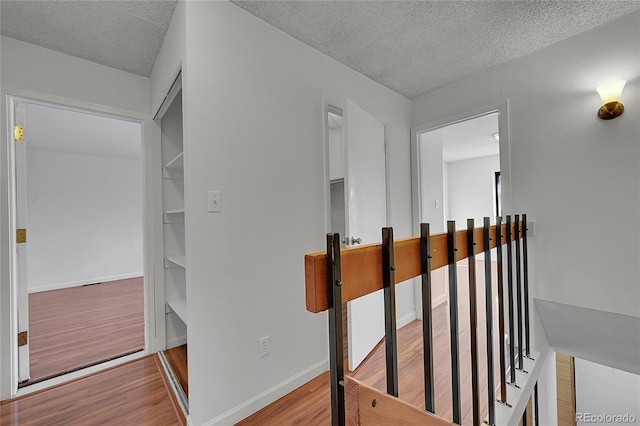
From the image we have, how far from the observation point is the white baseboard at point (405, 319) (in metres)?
2.68

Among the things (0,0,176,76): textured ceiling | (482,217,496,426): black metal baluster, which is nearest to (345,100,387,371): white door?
(482,217,496,426): black metal baluster

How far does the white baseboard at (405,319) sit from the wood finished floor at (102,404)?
195 cm

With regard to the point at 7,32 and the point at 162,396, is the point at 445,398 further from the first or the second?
the point at 7,32

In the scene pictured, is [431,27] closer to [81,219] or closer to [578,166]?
[578,166]

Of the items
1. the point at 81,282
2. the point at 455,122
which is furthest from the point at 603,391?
the point at 81,282

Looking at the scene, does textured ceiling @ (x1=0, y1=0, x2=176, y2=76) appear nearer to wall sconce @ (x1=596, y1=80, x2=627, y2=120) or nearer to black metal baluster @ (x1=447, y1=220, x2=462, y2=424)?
black metal baluster @ (x1=447, y1=220, x2=462, y2=424)

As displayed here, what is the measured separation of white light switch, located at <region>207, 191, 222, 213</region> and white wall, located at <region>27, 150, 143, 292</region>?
4.76m

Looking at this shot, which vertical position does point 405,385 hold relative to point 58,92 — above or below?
below

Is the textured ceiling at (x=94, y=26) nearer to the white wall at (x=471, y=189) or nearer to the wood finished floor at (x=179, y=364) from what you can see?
the wood finished floor at (x=179, y=364)

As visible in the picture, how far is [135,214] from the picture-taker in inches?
205

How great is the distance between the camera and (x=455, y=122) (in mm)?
2590

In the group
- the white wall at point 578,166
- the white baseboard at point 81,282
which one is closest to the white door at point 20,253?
the white baseboard at point 81,282

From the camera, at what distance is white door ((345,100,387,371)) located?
191 centimetres

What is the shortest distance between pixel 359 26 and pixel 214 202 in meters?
1.48
